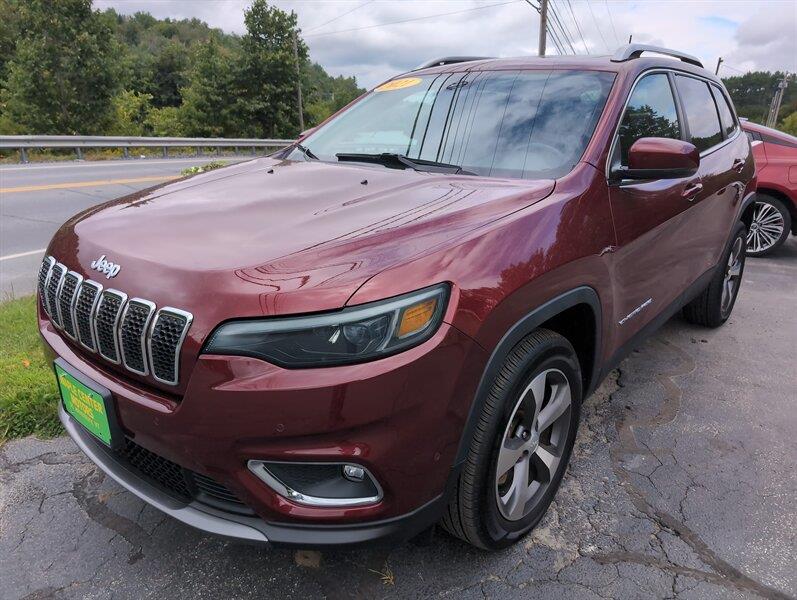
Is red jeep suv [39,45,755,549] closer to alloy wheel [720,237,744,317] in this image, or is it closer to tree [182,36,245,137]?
alloy wheel [720,237,744,317]

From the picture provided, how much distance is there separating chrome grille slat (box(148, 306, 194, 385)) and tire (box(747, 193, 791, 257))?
7000 millimetres

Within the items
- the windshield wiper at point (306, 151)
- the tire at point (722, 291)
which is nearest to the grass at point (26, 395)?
the windshield wiper at point (306, 151)

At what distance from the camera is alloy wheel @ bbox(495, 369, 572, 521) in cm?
204

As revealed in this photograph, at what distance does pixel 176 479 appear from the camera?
1.83 metres

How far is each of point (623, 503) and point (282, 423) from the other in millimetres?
1694

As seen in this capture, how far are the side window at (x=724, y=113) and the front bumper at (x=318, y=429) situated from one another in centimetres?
347

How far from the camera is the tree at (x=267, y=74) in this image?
33.1 metres

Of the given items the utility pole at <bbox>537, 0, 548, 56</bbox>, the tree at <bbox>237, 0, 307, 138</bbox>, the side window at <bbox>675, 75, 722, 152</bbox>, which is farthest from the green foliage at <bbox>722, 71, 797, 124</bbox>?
the side window at <bbox>675, 75, 722, 152</bbox>

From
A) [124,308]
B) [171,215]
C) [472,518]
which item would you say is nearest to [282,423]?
[124,308]

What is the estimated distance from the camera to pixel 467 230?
1825mm

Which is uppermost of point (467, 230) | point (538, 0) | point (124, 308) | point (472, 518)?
point (538, 0)

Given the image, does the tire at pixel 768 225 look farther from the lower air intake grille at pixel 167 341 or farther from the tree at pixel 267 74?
the tree at pixel 267 74

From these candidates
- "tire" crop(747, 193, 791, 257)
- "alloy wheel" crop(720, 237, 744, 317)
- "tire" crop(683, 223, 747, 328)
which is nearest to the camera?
"tire" crop(683, 223, 747, 328)

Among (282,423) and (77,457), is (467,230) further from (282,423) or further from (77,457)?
(77,457)
